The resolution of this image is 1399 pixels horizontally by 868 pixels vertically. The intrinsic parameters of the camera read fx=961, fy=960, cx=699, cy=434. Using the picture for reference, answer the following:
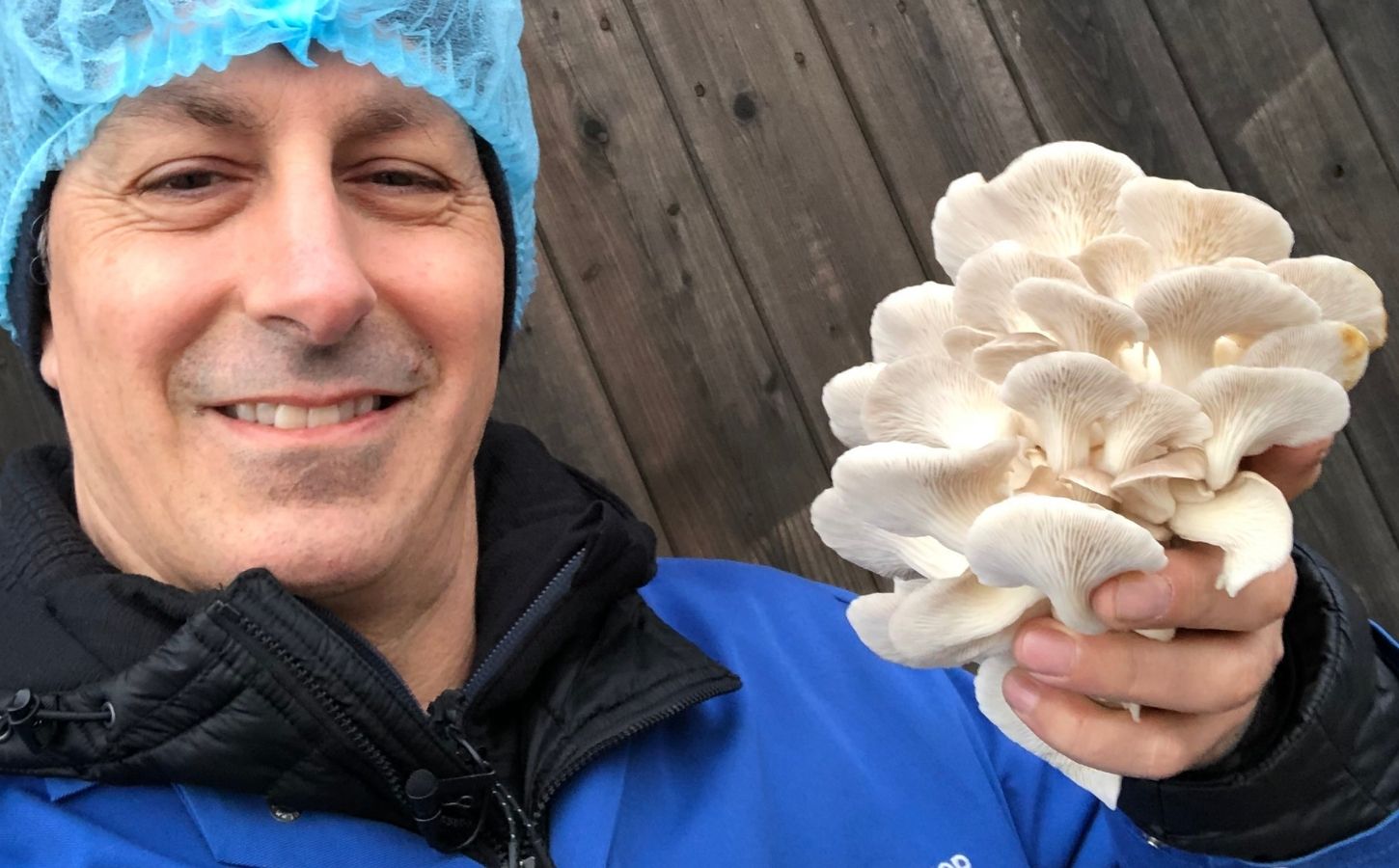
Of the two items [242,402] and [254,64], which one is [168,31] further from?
[242,402]

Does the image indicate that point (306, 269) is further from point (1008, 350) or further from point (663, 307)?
point (663, 307)

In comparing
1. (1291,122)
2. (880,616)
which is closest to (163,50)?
(880,616)

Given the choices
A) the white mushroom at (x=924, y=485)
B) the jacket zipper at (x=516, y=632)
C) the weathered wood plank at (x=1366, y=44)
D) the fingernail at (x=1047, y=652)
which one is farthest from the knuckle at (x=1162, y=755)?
the weathered wood plank at (x=1366, y=44)

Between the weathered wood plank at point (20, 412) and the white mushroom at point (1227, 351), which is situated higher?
the weathered wood plank at point (20, 412)

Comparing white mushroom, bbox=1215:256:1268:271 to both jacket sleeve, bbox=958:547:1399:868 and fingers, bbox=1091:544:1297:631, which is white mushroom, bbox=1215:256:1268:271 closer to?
fingers, bbox=1091:544:1297:631

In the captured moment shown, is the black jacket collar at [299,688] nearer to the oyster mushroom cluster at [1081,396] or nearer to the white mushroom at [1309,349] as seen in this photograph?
the oyster mushroom cluster at [1081,396]

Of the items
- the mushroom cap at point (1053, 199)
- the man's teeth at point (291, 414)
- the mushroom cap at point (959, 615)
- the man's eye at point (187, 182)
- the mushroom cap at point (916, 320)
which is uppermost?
the man's eye at point (187, 182)
